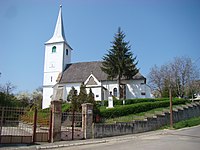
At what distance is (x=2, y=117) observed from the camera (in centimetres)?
1198

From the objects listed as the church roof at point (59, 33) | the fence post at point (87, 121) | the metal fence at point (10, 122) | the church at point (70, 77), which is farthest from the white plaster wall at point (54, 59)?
the metal fence at point (10, 122)

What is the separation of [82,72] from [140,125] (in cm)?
2843

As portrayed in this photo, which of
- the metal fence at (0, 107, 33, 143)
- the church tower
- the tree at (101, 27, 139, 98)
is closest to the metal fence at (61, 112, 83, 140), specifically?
the metal fence at (0, 107, 33, 143)

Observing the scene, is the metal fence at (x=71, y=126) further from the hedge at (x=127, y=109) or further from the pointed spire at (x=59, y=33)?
the pointed spire at (x=59, y=33)

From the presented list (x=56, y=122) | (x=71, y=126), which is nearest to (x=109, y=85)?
(x=71, y=126)

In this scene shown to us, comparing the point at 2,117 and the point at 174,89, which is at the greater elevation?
the point at 174,89

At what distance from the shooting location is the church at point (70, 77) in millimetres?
40719

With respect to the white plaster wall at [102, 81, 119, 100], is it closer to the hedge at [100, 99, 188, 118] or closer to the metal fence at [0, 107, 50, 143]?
the hedge at [100, 99, 188, 118]

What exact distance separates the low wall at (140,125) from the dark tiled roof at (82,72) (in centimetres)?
1694

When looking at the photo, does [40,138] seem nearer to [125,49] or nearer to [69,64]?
[125,49]

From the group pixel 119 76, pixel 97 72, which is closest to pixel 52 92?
pixel 97 72

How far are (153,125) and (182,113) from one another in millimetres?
6424

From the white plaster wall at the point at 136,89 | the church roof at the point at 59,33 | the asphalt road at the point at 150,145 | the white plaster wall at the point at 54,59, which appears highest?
the church roof at the point at 59,33

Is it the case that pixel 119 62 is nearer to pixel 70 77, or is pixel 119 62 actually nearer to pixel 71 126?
pixel 70 77
